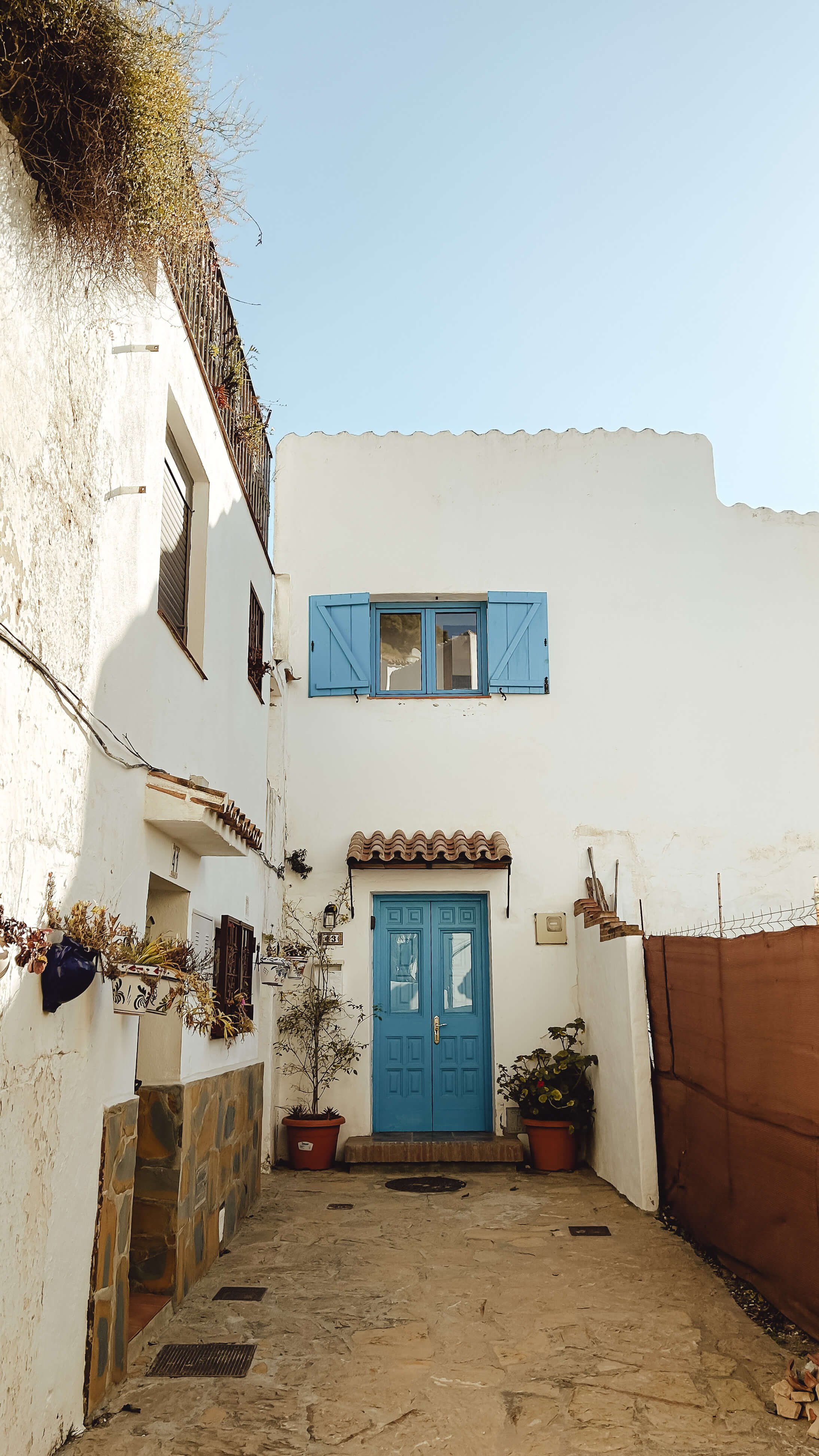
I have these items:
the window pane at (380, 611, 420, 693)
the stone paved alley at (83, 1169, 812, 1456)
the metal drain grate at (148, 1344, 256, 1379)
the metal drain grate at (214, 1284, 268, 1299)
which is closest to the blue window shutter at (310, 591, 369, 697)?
the window pane at (380, 611, 420, 693)

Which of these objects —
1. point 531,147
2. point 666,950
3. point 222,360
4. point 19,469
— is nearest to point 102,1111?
point 19,469

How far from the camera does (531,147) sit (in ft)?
23.5

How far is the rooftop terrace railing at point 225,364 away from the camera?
18.5 feet

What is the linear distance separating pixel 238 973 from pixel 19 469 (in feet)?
15.1

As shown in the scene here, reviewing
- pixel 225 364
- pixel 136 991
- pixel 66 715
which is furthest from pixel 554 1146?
pixel 66 715

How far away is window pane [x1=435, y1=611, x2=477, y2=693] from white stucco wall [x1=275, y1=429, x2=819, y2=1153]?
0.31 metres

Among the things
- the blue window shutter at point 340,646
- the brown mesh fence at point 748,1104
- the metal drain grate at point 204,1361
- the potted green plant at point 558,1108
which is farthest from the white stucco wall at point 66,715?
the blue window shutter at point 340,646

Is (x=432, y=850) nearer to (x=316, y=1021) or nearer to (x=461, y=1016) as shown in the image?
(x=461, y=1016)

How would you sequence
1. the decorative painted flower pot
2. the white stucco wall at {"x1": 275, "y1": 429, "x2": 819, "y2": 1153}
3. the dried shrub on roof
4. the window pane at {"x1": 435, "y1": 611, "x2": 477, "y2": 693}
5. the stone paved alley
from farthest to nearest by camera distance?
1. the window pane at {"x1": 435, "y1": 611, "x2": 477, "y2": 693}
2. the white stucco wall at {"x1": 275, "y1": 429, "x2": 819, "y2": 1153}
3. the decorative painted flower pot
4. the stone paved alley
5. the dried shrub on roof

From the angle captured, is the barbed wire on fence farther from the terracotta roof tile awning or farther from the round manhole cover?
the round manhole cover

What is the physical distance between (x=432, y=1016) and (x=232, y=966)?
3644 mm

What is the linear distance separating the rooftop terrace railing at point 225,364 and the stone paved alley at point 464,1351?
188 inches

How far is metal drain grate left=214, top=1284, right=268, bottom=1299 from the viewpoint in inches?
205

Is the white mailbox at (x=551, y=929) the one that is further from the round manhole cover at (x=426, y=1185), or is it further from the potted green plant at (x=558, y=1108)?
the round manhole cover at (x=426, y=1185)
